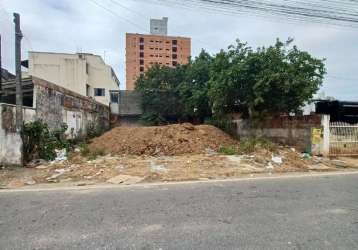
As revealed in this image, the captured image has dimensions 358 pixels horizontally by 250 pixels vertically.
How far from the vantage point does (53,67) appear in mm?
33469

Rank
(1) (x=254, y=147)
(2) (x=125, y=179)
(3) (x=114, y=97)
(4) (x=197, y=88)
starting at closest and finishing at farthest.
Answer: (2) (x=125, y=179) < (1) (x=254, y=147) < (4) (x=197, y=88) < (3) (x=114, y=97)

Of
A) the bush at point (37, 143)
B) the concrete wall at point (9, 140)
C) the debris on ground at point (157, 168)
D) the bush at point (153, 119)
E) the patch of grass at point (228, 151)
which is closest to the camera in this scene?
the debris on ground at point (157, 168)

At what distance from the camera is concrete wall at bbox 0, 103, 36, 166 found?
998 centimetres

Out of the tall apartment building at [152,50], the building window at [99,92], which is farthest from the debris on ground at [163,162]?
the tall apartment building at [152,50]

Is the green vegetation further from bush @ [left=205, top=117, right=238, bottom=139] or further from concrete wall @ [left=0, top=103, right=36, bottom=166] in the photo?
concrete wall @ [left=0, top=103, right=36, bottom=166]

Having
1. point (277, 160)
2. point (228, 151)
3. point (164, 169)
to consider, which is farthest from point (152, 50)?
point (164, 169)

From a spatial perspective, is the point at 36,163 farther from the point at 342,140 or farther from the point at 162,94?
the point at 162,94

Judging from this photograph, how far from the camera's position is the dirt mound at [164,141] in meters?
13.6

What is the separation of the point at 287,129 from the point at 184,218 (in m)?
11.5

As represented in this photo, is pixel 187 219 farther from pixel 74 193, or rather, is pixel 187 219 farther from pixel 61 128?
pixel 61 128

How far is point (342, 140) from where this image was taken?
1295cm

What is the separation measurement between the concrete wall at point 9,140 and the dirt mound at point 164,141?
377cm

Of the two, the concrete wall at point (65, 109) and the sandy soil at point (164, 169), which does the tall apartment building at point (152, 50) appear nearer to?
the concrete wall at point (65, 109)

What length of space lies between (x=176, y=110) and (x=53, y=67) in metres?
16.0
